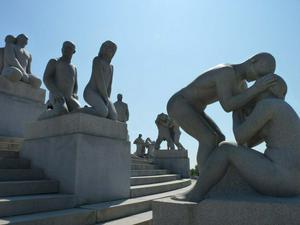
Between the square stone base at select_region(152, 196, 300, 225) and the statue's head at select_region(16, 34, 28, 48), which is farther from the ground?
the statue's head at select_region(16, 34, 28, 48)

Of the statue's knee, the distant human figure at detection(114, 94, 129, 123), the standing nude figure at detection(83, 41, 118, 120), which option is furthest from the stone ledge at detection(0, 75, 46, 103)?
the distant human figure at detection(114, 94, 129, 123)

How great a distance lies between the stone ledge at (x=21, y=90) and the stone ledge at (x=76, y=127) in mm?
3007

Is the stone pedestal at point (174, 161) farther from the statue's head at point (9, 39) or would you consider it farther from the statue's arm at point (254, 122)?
the statue's arm at point (254, 122)

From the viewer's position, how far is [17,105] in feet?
30.7

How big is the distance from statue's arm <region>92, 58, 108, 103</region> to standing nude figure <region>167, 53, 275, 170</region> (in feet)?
9.76

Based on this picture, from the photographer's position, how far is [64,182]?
539 centimetres

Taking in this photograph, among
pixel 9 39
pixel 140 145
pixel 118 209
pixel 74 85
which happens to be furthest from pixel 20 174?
pixel 140 145

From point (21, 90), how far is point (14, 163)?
4275 millimetres

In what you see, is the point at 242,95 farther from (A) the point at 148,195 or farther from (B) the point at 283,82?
(A) the point at 148,195

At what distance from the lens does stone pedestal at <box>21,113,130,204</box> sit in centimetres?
536

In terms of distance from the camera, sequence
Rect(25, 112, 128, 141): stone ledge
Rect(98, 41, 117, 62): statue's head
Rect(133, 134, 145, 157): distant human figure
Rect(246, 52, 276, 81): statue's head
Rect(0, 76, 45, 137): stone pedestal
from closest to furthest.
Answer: Rect(246, 52, 276, 81): statue's head
Rect(25, 112, 128, 141): stone ledge
Rect(98, 41, 117, 62): statue's head
Rect(0, 76, 45, 137): stone pedestal
Rect(133, 134, 145, 157): distant human figure

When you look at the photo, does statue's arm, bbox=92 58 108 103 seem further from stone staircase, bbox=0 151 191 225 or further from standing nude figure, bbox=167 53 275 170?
standing nude figure, bbox=167 53 275 170

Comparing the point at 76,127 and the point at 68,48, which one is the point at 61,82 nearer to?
the point at 68,48

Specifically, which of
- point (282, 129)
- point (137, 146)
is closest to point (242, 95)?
point (282, 129)
